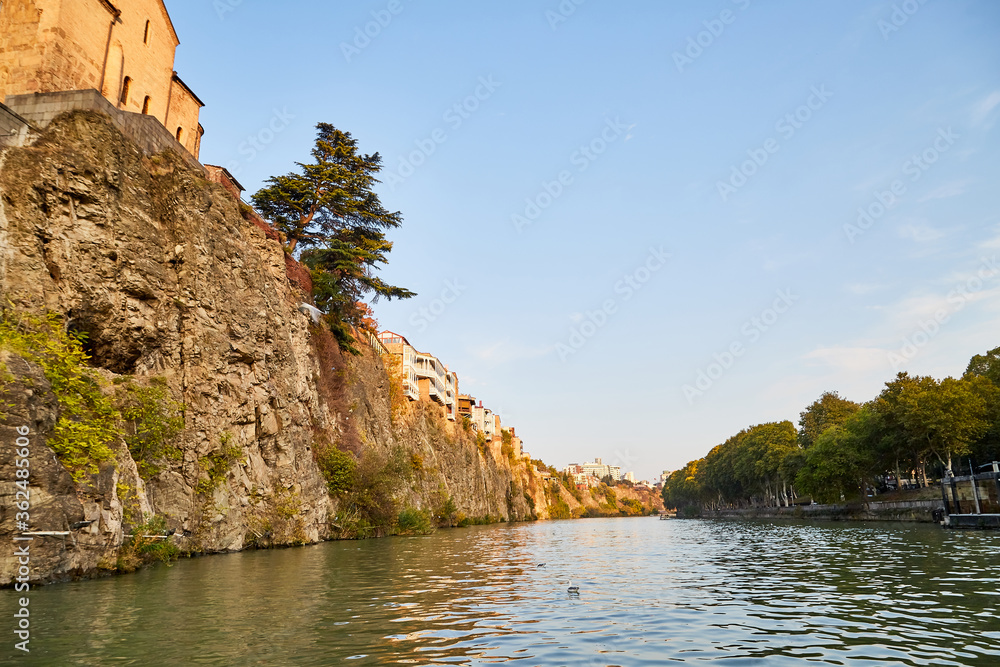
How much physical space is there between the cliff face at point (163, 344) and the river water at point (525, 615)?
9.83ft

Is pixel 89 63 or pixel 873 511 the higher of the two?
pixel 89 63

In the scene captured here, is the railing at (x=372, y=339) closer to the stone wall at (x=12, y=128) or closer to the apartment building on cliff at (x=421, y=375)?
the apartment building on cliff at (x=421, y=375)

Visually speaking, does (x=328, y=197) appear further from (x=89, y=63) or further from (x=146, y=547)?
(x=146, y=547)

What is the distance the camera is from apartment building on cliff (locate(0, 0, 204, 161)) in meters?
26.3

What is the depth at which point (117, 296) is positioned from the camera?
83.8 feet

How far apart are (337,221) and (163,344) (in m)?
26.4

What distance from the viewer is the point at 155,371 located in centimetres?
2773

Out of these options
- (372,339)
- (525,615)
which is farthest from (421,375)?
(525,615)

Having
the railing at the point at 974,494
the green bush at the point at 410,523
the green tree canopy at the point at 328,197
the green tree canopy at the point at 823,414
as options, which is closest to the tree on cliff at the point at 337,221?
the green tree canopy at the point at 328,197

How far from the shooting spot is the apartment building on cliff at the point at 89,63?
26.3m

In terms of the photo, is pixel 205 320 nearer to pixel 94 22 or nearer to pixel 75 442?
pixel 75 442

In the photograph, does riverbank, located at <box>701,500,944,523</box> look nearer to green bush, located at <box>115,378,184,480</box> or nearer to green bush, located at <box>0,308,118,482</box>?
green bush, located at <box>115,378,184,480</box>

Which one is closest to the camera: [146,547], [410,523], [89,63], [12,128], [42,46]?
[146,547]

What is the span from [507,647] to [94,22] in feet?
124
